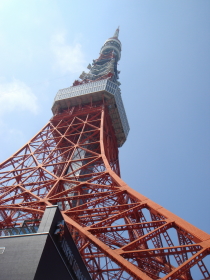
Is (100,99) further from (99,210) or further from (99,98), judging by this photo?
(99,210)

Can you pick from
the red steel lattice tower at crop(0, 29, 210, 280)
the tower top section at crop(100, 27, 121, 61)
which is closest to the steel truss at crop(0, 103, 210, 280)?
the red steel lattice tower at crop(0, 29, 210, 280)

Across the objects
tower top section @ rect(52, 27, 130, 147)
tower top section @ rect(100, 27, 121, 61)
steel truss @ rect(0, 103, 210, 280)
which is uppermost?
tower top section @ rect(100, 27, 121, 61)

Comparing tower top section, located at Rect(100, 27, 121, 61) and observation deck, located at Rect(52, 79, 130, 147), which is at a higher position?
tower top section, located at Rect(100, 27, 121, 61)

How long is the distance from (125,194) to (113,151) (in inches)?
602

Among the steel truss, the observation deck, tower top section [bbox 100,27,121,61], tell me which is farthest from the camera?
tower top section [bbox 100,27,121,61]

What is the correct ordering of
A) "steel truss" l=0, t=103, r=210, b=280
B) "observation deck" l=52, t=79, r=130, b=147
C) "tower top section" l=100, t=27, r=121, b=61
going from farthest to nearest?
"tower top section" l=100, t=27, r=121, b=61
"observation deck" l=52, t=79, r=130, b=147
"steel truss" l=0, t=103, r=210, b=280

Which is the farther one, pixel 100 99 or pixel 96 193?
pixel 100 99

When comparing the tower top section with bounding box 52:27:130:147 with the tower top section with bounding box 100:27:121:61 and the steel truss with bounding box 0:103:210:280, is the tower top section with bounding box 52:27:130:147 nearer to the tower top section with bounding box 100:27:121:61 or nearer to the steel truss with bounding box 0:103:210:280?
the steel truss with bounding box 0:103:210:280

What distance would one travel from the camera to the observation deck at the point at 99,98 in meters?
29.5

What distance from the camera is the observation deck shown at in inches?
1161

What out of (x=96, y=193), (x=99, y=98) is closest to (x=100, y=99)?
(x=99, y=98)

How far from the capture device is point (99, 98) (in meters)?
29.8

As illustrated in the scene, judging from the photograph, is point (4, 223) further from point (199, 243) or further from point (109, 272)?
point (199, 243)

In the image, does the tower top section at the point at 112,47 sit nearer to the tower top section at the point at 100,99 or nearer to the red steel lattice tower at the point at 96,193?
the red steel lattice tower at the point at 96,193
